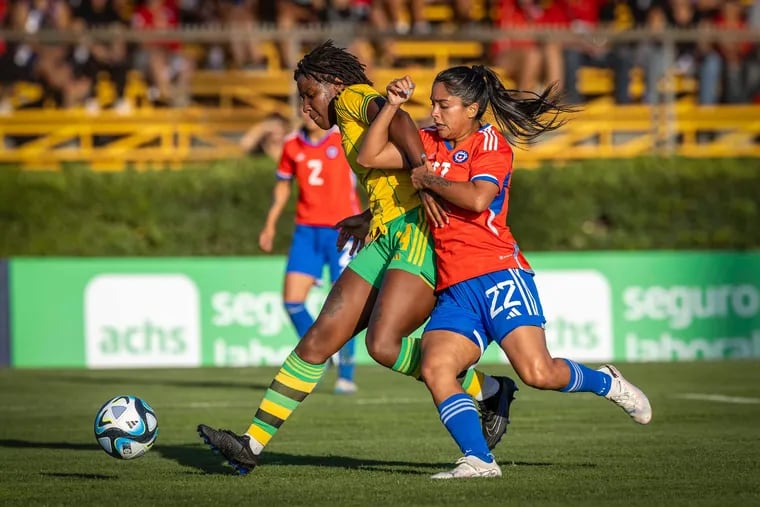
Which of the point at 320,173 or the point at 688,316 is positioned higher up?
the point at 320,173

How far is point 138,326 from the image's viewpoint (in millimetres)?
16172

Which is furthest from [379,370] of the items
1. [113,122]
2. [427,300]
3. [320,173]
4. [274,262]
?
[427,300]

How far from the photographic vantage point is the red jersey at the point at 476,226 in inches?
271

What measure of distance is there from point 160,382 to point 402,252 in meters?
7.50

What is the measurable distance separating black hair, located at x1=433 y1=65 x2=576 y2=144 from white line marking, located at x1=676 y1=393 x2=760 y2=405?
477cm

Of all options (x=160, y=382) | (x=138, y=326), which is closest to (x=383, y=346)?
(x=160, y=382)

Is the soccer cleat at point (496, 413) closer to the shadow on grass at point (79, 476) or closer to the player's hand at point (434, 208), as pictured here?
the player's hand at point (434, 208)

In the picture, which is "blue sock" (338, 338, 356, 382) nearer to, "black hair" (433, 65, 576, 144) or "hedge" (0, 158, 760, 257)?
"hedge" (0, 158, 760, 257)

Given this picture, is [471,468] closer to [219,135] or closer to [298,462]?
[298,462]

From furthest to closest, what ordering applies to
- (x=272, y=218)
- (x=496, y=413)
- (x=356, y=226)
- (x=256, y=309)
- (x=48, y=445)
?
(x=256, y=309), (x=272, y=218), (x=48, y=445), (x=356, y=226), (x=496, y=413)

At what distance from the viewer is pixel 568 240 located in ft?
61.2

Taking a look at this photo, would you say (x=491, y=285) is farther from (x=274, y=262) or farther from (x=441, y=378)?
(x=274, y=262)

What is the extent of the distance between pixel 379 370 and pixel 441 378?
8993 mm

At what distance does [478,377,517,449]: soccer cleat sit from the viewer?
755cm
